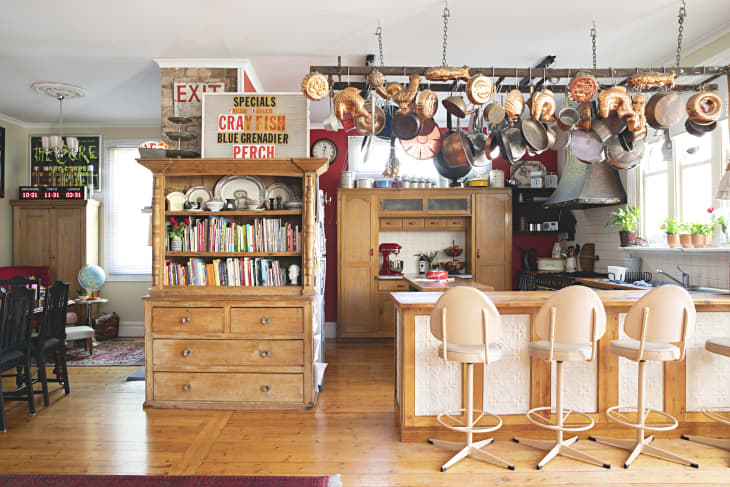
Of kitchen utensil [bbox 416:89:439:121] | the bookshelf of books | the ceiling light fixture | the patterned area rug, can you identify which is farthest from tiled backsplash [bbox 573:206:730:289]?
the ceiling light fixture

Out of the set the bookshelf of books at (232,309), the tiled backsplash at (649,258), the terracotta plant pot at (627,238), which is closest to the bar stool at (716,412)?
the tiled backsplash at (649,258)

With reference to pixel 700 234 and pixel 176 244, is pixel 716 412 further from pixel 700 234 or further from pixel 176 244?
pixel 176 244

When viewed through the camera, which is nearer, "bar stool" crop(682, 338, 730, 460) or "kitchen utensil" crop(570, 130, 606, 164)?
"bar stool" crop(682, 338, 730, 460)

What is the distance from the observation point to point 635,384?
319 cm

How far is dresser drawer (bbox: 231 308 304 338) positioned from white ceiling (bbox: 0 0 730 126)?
2349 millimetres

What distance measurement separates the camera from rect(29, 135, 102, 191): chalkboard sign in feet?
22.4

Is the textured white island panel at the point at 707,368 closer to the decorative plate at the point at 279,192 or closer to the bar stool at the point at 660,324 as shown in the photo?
the bar stool at the point at 660,324

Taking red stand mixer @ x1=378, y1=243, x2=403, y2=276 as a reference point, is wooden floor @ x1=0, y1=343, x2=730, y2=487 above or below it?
below

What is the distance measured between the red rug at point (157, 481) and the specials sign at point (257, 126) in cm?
260

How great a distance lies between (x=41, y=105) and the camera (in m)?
6.06

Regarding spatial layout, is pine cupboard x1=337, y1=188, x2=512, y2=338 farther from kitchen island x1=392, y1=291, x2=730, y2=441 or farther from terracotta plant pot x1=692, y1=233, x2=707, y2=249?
kitchen island x1=392, y1=291, x2=730, y2=441

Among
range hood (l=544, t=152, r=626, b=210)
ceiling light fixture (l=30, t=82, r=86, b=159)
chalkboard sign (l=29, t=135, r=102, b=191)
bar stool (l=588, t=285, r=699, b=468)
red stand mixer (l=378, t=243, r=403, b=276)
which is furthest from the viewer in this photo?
chalkboard sign (l=29, t=135, r=102, b=191)

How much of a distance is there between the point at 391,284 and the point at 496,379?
10.9ft

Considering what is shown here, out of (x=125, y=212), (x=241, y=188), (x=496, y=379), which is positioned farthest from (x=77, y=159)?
(x=496, y=379)
